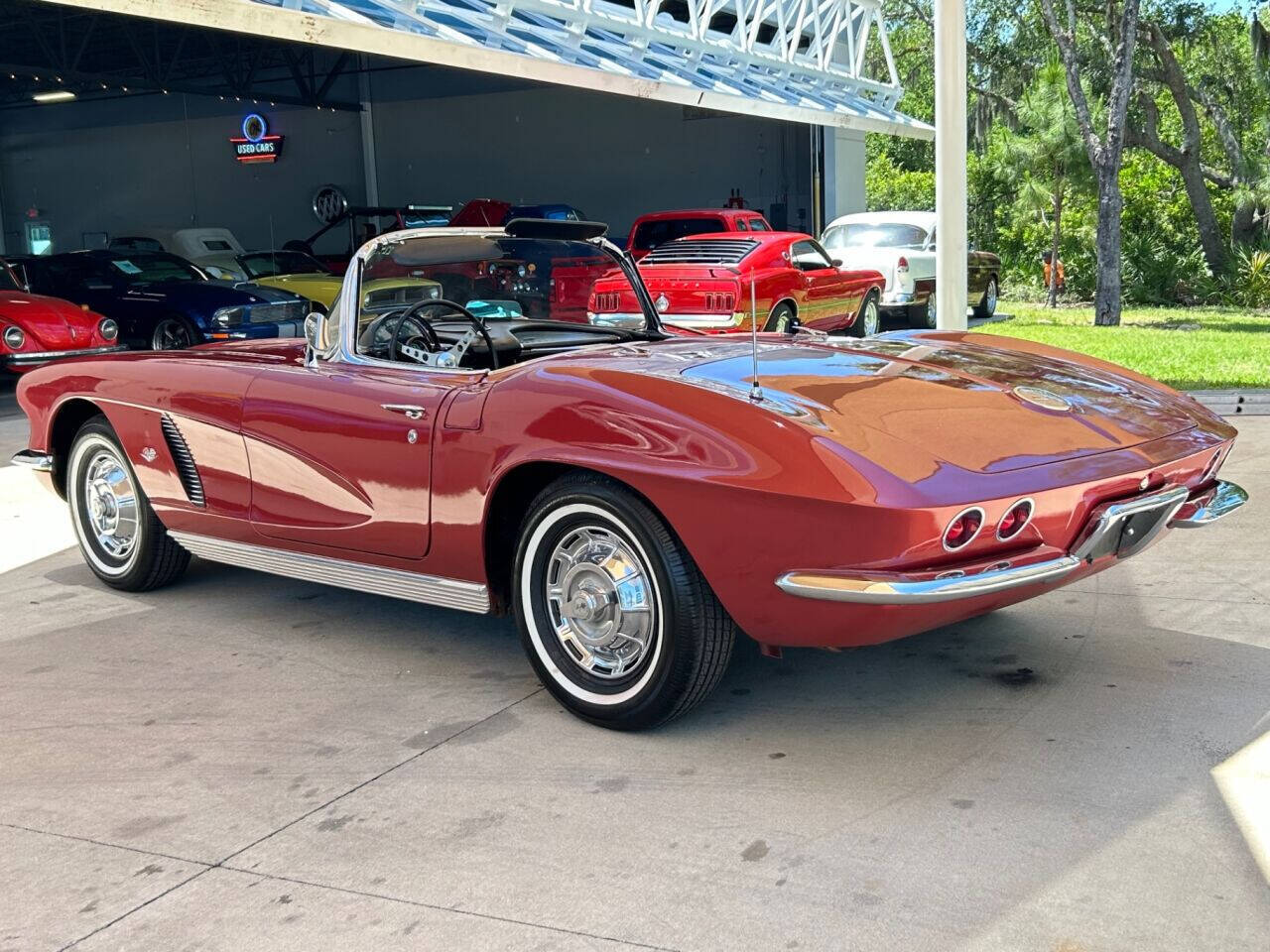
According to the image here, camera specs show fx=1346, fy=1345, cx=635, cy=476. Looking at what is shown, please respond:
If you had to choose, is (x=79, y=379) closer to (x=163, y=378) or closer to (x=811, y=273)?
(x=163, y=378)

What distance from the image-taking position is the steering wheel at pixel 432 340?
14.3 feet

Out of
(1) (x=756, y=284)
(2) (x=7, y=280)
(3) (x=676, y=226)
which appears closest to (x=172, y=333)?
(2) (x=7, y=280)

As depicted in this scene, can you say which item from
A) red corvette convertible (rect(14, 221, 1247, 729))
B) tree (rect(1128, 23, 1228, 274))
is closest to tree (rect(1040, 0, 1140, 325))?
tree (rect(1128, 23, 1228, 274))

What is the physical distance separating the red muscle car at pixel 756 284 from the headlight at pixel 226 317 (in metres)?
4.53

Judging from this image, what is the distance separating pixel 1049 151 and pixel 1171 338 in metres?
8.93

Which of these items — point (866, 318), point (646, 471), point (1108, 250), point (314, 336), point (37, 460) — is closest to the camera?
point (646, 471)

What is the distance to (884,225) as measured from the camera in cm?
1922

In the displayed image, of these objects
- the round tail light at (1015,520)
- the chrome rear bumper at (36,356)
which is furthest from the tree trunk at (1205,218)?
the round tail light at (1015,520)

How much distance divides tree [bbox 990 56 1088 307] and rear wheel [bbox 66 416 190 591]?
21.1 metres

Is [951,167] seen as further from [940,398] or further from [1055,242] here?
[1055,242]

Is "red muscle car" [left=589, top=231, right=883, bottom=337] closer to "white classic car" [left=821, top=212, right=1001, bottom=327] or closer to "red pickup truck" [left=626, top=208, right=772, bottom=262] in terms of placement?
"white classic car" [left=821, top=212, right=1001, bottom=327]

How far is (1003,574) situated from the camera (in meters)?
3.20

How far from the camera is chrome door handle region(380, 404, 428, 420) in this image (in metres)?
3.99

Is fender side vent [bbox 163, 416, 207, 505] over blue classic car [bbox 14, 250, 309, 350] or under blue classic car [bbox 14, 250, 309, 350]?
under
